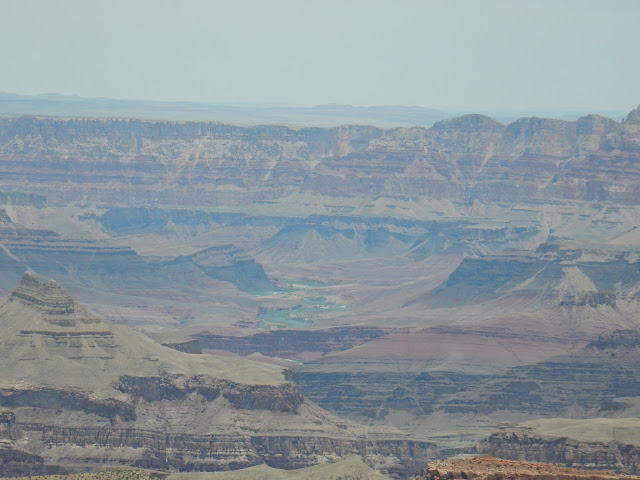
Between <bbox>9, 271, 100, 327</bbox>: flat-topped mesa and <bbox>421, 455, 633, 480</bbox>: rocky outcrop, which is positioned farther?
<bbox>9, 271, 100, 327</bbox>: flat-topped mesa

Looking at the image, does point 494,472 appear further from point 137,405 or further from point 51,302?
point 51,302

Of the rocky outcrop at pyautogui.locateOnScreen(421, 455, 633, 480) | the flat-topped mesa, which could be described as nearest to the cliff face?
the flat-topped mesa

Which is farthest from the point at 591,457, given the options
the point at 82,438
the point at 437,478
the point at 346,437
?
the point at 437,478

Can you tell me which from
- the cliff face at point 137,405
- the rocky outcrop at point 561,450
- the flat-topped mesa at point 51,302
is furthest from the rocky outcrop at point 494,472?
the flat-topped mesa at point 51,302

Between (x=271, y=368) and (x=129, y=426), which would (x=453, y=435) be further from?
(x=129, y=426)

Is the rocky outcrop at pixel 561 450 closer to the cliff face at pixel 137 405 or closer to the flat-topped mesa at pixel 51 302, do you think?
the cliff face at pixel 137 405

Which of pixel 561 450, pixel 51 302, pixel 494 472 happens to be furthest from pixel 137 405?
pixel 494 472

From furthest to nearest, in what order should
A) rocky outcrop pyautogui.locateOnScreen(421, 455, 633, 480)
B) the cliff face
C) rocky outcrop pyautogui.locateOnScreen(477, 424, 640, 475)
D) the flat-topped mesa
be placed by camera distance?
the flat-topped mesa < the cliff face < rocky outcrop pyautogui.locateOnScreen(477, 424, 640, 475) < rocky outcrop pyautogui.locateOnScreen(421, 455, 633, 480)

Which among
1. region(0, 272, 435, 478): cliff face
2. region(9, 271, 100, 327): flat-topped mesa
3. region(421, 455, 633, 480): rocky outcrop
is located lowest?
region(0, 272, 435, 478): cliff face

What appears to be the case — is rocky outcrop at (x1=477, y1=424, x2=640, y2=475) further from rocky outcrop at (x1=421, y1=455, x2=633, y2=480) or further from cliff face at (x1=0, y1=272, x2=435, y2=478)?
rocky outcrop at (x1=421, y1=455, x2=633, y2=480)
